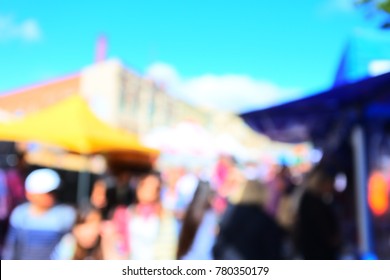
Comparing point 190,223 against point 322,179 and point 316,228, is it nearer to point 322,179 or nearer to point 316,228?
point 316,228

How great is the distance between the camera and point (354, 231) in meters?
2.95

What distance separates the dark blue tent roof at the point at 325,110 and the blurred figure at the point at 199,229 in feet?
1.85

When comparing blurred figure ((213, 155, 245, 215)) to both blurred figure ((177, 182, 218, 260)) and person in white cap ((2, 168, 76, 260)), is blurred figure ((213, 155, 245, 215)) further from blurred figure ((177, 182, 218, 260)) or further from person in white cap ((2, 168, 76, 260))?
person in white cap ((2, 168, 76, 260))

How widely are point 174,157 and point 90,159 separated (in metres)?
0.84

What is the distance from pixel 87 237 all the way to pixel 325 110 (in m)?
1.42

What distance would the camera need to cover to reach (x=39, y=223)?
2326mm

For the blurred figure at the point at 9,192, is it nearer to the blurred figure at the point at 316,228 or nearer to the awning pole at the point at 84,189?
the awning pole at the point at 84,189

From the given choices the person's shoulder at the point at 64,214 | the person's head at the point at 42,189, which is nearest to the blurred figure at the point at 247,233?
the person's shoulder at the point at 64,214

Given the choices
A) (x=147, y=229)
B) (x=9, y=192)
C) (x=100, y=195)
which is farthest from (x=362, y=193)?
(x=9, y=192)

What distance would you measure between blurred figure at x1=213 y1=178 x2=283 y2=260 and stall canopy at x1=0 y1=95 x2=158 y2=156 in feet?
4.51

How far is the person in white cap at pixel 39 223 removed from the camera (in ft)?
7.43
